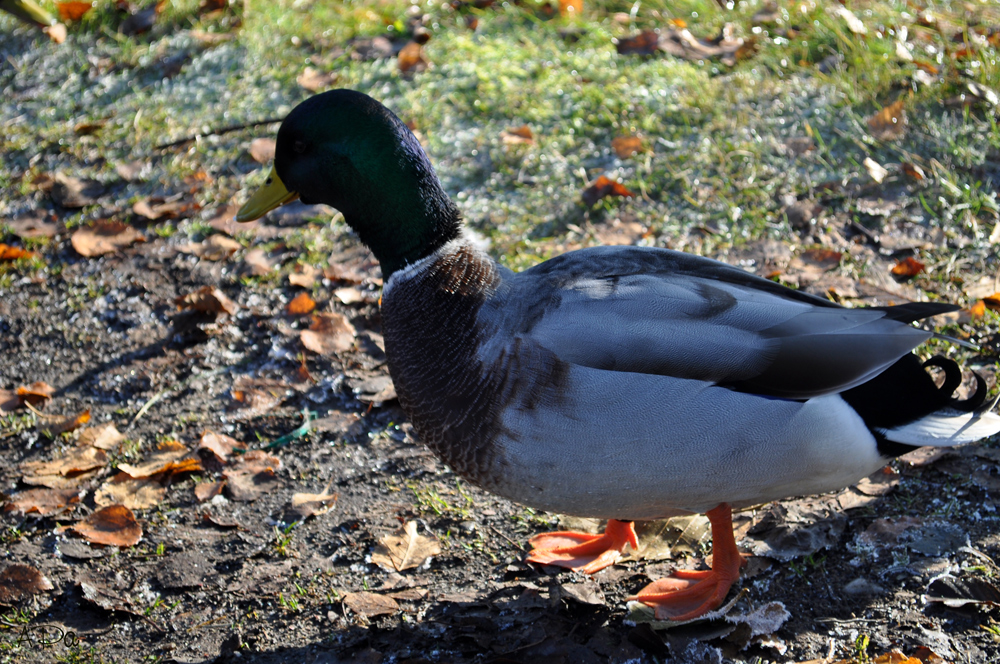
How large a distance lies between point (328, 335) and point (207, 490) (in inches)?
34.0

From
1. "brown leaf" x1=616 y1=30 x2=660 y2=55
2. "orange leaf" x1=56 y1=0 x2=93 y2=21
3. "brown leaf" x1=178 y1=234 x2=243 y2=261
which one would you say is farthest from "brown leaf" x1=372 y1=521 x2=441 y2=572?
"orange leaf" x1=56 y1=0 x2=93 y2=21

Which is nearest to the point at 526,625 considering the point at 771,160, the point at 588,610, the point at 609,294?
the point at 588,610

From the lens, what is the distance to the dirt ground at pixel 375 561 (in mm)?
2271

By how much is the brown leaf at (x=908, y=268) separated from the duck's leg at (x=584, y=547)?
5.35 ft

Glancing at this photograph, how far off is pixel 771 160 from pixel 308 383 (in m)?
2.36

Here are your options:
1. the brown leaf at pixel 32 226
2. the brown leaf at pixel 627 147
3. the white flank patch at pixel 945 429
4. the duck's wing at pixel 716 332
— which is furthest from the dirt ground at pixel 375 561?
the brown leaf at pixel 627 147

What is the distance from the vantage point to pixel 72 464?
2.91m

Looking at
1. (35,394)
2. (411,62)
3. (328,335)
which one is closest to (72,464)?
(35,394)

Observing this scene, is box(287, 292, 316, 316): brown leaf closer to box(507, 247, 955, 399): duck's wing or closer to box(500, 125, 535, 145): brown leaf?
box(500, 125, 535, 145): brown leaf

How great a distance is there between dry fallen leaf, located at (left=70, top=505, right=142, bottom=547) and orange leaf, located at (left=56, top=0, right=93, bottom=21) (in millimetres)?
4181

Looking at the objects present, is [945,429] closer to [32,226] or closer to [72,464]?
[72,464]

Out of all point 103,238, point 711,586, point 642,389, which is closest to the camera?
point 642,389

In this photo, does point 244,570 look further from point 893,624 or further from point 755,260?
point 755,260

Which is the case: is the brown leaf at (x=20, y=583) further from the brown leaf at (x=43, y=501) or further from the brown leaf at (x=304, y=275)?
the brown leaf at (x=304, y=275)
